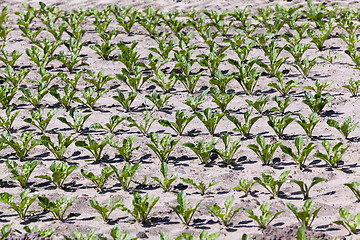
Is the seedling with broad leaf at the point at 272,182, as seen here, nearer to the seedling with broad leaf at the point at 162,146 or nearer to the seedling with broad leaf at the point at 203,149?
the seedling with broad leaf at the point at 203,149

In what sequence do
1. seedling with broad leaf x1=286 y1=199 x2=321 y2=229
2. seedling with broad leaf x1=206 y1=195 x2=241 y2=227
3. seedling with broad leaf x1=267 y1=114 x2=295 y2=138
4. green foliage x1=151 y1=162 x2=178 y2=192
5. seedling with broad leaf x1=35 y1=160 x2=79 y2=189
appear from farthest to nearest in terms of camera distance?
seedling with broad leaf x1=267 y1=114 x2=295 y2=138 < seedling with broad leaf x1=35 y1=160 x2=79 y2=189 < green foliage x1=151 y1=162 x2=178 y2=192 < seedling with broad leaf x1=206 y1=195 x2=241 y2=227 < seedling with broad leaf x1=286 y1=199 x2=321 y2=229

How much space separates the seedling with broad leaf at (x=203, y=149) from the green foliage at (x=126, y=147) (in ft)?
1.79

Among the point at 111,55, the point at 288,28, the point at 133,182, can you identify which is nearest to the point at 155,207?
the point at 133,182

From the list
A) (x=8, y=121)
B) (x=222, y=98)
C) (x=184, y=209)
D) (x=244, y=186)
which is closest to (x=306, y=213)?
(x=244, y=186)

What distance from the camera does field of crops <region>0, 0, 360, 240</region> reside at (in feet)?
14.4

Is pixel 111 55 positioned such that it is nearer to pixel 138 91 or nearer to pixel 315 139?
pixel 138 91

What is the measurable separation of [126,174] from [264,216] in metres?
1.30

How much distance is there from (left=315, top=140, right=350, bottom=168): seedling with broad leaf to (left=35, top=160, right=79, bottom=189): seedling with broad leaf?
226cm

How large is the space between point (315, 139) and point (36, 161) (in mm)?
2782

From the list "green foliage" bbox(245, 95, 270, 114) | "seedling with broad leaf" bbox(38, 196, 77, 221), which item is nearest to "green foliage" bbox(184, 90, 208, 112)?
"green foliage" bbox(245, 95, 270, 114)

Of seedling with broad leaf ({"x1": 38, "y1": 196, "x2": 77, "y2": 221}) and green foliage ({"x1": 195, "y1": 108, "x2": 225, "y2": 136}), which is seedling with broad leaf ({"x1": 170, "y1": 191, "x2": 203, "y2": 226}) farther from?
green foliage ({"x1": 195, "y1": 108, "x2": 225, "y2": 136})

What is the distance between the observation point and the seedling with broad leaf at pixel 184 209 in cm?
425

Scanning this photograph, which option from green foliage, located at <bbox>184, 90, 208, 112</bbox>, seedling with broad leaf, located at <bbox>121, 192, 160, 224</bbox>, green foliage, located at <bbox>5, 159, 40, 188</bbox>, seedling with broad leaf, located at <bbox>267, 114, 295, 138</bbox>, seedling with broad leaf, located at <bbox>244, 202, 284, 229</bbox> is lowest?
seedling with broad leaf, located at <bbox>244, 202, 284, 229</bbox>

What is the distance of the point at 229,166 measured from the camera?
515 centimetres
